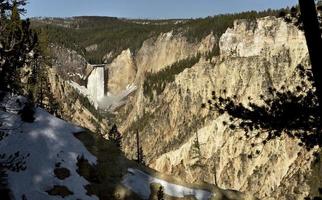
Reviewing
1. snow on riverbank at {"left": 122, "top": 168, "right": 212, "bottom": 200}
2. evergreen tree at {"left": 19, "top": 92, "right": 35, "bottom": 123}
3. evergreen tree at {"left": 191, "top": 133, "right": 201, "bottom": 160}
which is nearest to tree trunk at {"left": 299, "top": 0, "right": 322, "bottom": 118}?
snow on riverbank at {"left": 122, "top": 168, "right": 212, "bottom": 200}

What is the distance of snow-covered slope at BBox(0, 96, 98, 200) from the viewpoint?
103ft

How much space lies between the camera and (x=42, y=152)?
34656mm

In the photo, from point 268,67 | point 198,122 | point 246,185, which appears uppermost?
point 268,67

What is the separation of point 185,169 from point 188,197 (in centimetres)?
13922

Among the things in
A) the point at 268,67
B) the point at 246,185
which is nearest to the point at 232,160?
the point at 246,185

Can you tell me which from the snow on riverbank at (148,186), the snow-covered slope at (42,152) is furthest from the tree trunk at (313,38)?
the snow on riverbank at (148,186)

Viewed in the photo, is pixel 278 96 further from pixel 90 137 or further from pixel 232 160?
pixel 232 160

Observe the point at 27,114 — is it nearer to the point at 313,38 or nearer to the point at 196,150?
the point at 313,38

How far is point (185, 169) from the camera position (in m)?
175

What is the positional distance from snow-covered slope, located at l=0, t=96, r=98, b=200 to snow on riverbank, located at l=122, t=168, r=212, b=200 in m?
2.49

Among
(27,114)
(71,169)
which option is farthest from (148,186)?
(27,114)

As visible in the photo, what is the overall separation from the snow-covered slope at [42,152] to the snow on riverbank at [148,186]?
2.49 metres

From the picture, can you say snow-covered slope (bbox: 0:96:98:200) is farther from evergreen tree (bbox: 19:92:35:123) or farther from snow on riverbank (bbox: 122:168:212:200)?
snow on riverbank (bbox: 122:168:212:200)

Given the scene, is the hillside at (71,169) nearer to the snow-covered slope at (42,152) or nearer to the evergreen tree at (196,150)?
the snow-covered slope at (42,152)
